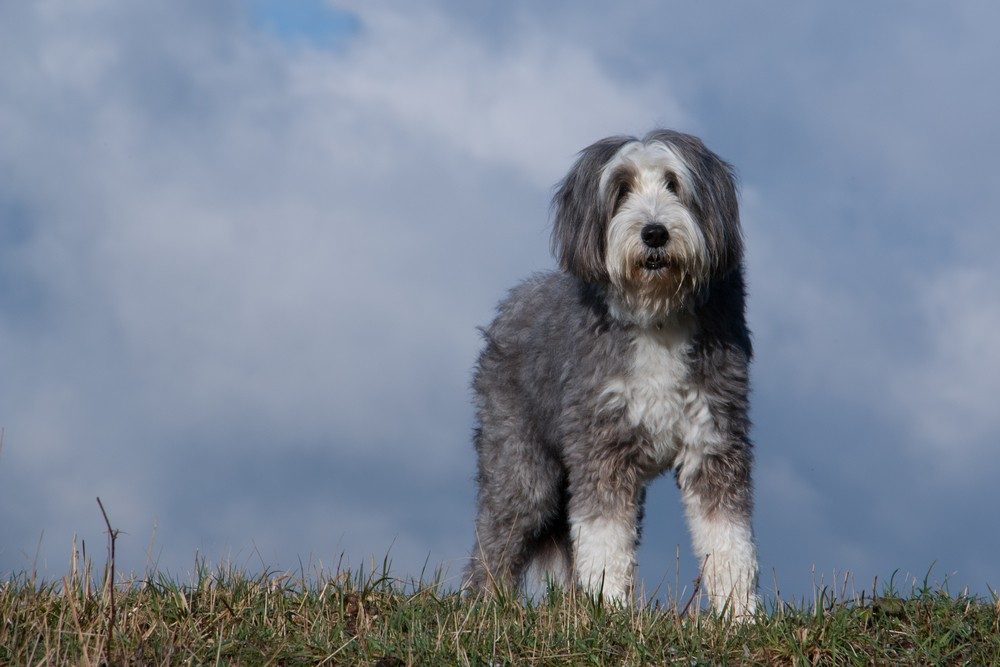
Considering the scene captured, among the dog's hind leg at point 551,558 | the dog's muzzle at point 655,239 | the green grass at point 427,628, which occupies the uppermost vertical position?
the dog's muzzle at point 655,239

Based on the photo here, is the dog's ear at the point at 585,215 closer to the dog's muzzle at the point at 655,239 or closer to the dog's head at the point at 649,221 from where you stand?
the dog's head at the point at 649,221

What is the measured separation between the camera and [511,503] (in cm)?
902

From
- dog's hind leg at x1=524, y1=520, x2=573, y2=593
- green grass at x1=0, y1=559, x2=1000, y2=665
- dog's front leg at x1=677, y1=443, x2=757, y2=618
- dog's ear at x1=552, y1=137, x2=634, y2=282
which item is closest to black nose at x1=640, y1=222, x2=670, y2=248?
dog's ear at x1=552, y1=137, x2=634, y2=282

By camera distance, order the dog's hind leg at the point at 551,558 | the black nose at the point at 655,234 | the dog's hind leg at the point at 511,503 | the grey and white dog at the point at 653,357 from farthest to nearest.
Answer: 1. the dog's hind leg at the point at 551,558
2. the dog's hind leg at the point at 511,503
3. the grey and white dog at the point at 653,357
4. the black nose at the point at 655,234

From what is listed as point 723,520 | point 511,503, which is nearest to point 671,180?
point 723,520

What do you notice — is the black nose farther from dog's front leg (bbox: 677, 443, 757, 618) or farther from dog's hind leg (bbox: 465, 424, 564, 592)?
dog's hind leg (bbox: 465, 424, 564, 592)

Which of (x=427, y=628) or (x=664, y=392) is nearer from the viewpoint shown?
(x=427, y=628)

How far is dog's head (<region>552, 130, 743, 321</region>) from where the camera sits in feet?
23.8

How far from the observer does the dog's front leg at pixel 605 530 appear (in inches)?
299

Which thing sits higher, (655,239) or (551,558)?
(655,239)

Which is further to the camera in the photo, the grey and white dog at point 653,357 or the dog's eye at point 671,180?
the dog's eye at point 671,180

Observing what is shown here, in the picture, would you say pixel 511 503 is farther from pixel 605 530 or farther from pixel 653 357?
pixel 653 357

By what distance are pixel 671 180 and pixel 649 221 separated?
19.4 inches

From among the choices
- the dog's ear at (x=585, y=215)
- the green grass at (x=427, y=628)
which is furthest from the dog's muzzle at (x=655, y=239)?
the green grass at (x=427, y=628)
